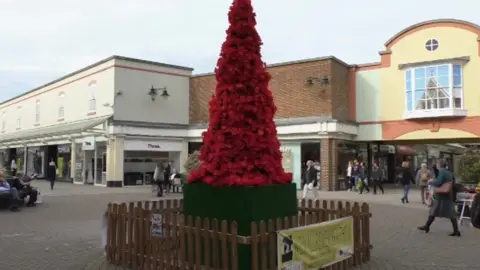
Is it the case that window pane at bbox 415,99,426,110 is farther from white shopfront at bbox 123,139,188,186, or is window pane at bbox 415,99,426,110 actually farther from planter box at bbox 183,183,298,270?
planter box at bbox 183,183,298,270

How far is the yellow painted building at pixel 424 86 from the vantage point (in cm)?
2333

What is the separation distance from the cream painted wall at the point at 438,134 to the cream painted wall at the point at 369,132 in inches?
46.4

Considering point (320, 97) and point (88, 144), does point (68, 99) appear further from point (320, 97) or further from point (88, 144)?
point (320, 97)

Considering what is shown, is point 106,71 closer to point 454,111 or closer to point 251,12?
point 454,111

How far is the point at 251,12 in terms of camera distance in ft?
22.5

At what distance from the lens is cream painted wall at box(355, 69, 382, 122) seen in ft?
85.5

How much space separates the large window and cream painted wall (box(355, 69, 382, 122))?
167 centimetres

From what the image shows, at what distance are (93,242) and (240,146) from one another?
14.9 ft

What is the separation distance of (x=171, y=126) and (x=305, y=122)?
30.0 ft

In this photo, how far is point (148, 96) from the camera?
2875 centimetres

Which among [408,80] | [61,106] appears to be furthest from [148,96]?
[408,80]

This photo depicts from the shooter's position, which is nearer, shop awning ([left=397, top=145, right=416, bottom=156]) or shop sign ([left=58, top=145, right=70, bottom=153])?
shop sign ([left=58, top=145, right=70, bottom=153])

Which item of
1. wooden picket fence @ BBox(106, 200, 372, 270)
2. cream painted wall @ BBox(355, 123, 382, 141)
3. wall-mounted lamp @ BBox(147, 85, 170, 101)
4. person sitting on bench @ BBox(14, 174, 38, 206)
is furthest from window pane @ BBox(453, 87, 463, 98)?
person sitting on bench @ BBox(14, 174, 38, 206)

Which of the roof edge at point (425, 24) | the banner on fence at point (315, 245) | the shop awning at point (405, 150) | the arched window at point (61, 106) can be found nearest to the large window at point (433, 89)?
the roof edge at point (425, 24)
